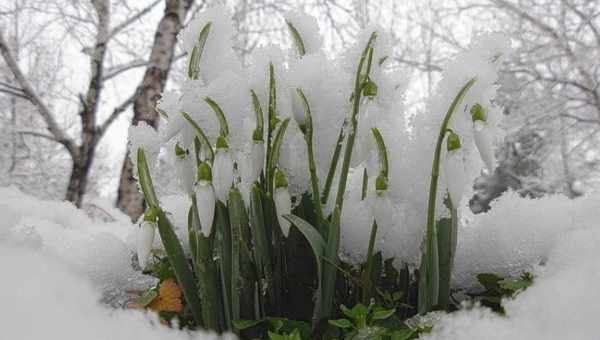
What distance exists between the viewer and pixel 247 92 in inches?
27.5

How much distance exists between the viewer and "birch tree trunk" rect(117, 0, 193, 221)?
3.43 meters

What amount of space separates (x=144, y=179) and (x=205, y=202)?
0.10m

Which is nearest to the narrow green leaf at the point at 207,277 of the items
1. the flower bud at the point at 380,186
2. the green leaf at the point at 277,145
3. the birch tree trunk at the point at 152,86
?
the green leaf at the point at 277,145

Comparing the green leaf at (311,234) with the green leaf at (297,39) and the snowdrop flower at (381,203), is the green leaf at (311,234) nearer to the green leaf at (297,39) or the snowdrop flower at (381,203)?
the snowdrop flower at (381,203)

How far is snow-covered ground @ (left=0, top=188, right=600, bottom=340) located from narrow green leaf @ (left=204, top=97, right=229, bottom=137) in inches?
8.8

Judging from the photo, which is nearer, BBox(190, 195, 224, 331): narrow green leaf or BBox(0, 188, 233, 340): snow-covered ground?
BBox(0, 188, 233, 340): snow-covered ground

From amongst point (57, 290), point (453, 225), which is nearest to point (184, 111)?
point (57, 290)

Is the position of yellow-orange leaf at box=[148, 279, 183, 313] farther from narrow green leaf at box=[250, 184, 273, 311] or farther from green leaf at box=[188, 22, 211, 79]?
green leaf at box=[188, 22, 211, 79]

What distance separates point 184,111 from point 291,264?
0.24m

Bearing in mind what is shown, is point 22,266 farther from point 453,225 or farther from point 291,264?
point 453,225

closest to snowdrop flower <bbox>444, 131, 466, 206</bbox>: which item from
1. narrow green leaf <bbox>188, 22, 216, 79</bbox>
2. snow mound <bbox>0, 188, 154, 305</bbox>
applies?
narrow green leaf <bbox>188, 22, 216, 79</bbox>

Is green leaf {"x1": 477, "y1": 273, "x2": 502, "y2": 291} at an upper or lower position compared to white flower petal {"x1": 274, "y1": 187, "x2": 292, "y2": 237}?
lower

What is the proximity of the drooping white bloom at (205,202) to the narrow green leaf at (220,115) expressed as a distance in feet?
0.23

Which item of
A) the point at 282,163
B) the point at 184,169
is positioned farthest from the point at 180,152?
the point at 282,163
